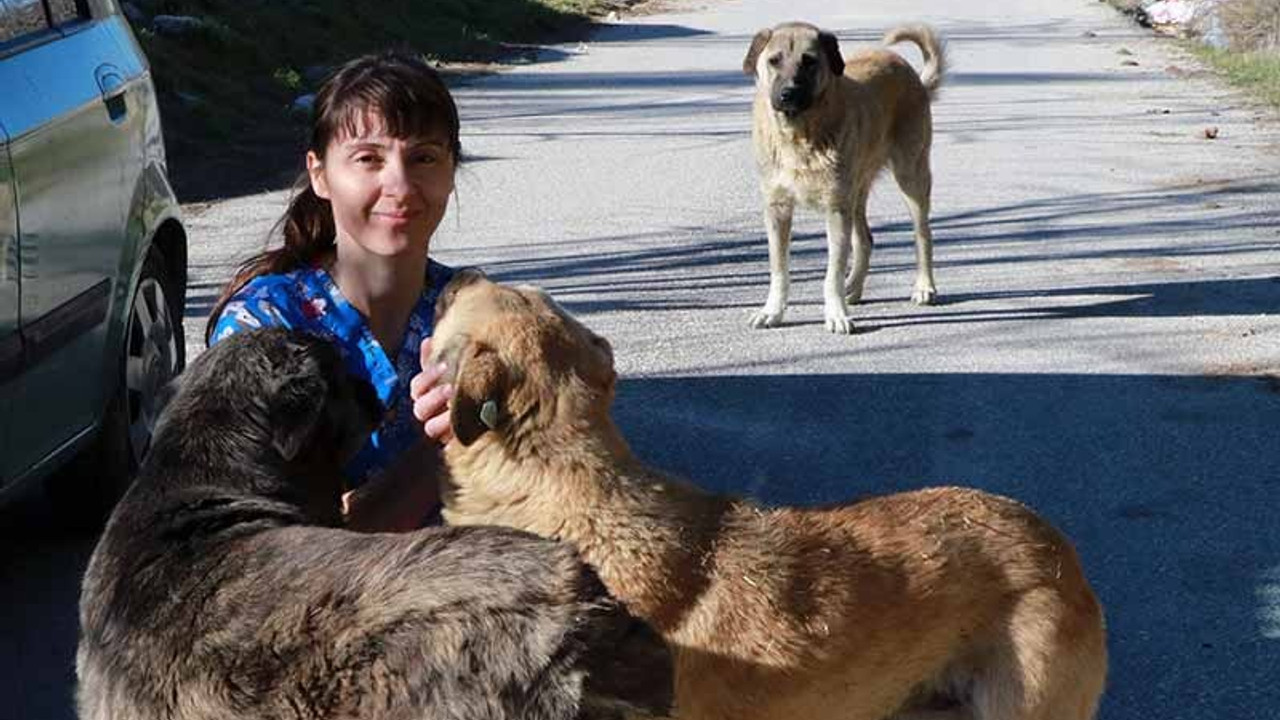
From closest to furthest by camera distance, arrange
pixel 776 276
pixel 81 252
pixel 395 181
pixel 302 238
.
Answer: pixel 395 181 < pixel 302 238 < pixel 81 252 < pixel 776 276

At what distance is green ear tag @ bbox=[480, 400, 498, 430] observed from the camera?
11.5 ft

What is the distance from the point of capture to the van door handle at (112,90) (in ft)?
19.2

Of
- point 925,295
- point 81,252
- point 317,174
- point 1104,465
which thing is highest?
point 317,174

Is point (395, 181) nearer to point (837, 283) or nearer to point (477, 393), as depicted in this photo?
point (477, 393)

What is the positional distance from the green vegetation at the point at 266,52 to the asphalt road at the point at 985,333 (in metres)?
1.61

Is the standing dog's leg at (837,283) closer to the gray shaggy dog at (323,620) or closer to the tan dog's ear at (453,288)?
the tan dog's ear at (453,288)

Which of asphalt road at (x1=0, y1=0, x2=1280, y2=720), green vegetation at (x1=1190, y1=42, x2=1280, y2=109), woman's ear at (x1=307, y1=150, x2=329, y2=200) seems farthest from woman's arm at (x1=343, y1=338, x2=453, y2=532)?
green vegetation at (x1=1190, y1=42, x2=1280, y2=109)

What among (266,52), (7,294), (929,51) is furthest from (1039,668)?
(266,52)

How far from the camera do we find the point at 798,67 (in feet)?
30.1

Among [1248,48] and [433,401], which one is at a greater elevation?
[433,401]

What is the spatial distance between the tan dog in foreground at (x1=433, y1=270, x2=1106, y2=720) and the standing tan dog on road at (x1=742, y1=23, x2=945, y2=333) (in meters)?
5.33

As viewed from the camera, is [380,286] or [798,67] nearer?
[380,286]

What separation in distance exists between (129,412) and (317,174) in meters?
1.96

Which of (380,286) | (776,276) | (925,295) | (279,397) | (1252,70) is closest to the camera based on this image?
(279,397)
